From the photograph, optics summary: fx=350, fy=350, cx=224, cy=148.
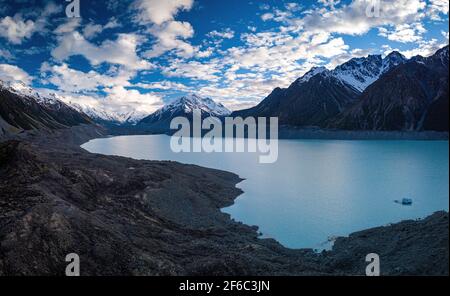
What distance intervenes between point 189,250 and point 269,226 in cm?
1211

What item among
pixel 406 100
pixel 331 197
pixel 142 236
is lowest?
pixel 331 197

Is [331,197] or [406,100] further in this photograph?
[406,100]

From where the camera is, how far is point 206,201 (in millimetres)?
42969

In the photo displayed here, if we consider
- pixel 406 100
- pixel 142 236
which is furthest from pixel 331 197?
pixel 406 100

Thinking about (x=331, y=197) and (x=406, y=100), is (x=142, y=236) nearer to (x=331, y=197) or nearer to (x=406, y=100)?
(x=331, y=197)

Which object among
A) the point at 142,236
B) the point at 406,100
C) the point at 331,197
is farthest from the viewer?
the point at 406,100

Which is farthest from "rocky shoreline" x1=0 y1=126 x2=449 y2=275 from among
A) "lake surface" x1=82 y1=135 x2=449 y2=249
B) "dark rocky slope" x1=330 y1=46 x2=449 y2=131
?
"dark rocky slope" x1=330 y1=46 x2=449 y2=131

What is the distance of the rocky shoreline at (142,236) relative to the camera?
20.1 m

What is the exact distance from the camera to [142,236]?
2647 cm

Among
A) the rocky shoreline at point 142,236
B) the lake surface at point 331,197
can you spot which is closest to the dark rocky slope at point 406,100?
the lake surface at point 331,197

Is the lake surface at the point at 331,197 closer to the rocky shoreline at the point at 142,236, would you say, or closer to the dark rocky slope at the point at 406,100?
the rocky shoreline at the point at 142,236

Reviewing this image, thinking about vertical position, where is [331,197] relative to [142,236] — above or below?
below
